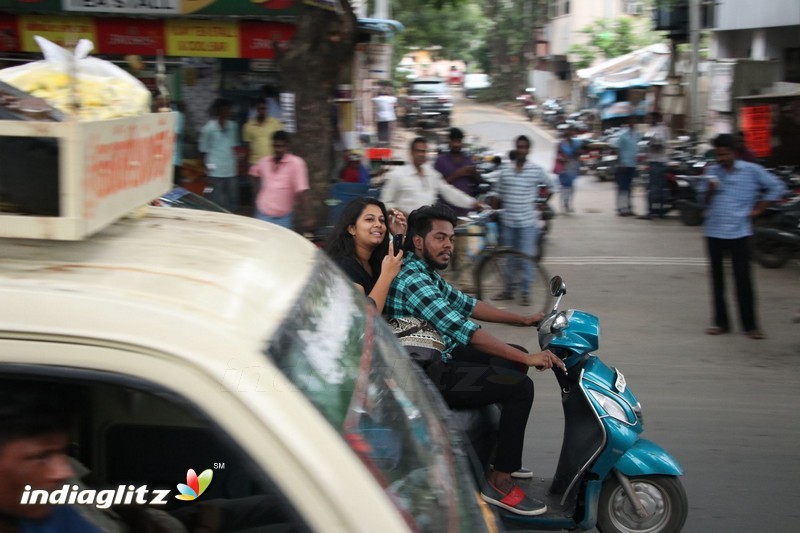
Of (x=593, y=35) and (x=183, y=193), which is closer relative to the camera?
(x=183, y=193)

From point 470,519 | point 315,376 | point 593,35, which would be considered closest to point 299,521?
point 315,376

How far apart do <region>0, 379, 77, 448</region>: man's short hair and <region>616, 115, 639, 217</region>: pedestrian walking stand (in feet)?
49.1

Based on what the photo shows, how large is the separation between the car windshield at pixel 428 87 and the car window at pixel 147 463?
3765 centimetres

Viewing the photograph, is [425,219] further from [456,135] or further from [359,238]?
[456,135]

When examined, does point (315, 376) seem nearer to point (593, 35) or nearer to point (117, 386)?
point (117, 386)

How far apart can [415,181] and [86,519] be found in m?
7.86

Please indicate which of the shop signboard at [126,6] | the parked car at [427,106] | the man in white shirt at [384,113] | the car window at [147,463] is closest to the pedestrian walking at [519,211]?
the shop signboard at [126,6]

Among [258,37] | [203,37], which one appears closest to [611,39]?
[258,37]

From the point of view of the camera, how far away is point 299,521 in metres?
1.42

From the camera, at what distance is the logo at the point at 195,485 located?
1896 mm

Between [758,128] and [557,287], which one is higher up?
[758,128]

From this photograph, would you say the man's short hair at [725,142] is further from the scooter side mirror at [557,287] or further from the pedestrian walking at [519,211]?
the scooter side mirror at [557,287]

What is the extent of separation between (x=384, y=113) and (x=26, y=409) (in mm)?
24995

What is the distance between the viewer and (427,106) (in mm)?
36938
